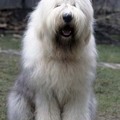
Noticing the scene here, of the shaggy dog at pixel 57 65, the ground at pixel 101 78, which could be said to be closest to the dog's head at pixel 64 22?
the shaggy dog at pixel 57 65

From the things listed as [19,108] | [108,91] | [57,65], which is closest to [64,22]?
[57,65]

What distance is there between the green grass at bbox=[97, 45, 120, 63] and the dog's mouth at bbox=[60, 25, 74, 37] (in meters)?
7.26

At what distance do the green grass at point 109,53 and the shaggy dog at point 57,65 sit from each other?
678 centimetres

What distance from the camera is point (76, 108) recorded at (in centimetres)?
715

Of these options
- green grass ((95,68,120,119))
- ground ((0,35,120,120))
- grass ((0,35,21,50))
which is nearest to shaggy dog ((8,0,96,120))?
ground ((0,35,120,120))

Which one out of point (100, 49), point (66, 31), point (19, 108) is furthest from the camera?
point (100, 49)

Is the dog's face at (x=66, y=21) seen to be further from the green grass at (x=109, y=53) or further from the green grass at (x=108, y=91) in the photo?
the green grass at (x=109, y=53)

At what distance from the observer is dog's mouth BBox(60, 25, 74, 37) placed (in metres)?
6.55

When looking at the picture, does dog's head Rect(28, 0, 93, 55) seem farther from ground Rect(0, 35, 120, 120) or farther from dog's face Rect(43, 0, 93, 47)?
ground Rect(0, 35, 120, 120)

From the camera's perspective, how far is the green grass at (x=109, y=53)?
14.1 meters

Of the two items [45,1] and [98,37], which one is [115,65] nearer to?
[98,37]

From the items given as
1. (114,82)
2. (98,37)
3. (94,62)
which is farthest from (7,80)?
(98,37)

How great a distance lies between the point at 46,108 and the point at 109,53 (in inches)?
322

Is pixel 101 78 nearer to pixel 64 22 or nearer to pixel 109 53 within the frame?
pixel 109 53
